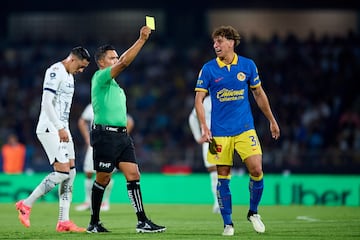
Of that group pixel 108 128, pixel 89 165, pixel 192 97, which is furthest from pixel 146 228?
pixel 192 97

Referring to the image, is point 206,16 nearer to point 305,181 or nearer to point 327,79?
point 327,79

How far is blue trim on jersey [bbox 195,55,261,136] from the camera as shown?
11742 millimetres

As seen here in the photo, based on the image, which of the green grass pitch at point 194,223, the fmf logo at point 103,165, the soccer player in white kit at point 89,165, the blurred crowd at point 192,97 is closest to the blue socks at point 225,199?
the green grass pitch at point 194,223

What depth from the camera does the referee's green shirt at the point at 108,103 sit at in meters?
12.1

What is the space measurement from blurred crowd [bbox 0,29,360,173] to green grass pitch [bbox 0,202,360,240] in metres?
6.86

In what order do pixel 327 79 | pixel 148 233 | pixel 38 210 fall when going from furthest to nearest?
pixel 327 79 < pixel 38 210 < pixel 148 233

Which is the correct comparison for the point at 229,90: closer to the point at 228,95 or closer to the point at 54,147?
the point at 228,95

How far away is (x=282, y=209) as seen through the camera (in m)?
18.6

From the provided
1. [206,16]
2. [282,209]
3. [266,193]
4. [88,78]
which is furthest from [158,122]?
[282,209]

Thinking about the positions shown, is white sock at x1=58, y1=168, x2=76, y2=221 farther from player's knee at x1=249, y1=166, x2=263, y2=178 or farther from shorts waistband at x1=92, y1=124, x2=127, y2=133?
player's knee at x1=249, y1=166, x2=263, y2=178

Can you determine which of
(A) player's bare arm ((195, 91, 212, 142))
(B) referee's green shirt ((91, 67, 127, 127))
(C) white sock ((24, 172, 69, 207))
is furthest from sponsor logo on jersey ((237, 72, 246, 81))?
(C) white sock ((24, 172, 69, 207))

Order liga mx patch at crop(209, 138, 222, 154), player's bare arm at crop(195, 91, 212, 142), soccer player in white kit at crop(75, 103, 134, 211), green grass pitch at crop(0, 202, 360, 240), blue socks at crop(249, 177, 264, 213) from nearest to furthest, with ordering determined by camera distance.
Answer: player's bare arm at crop(195, 91, 212, 142) → green grass pitch at crop(0, 202, 360, 240) → liga mx patch at crop(209, 138, 222, 154) → blue socks at crop(249, 177, 264, 213) → soccer player in white kit at crop(75, 103, 134, 211)

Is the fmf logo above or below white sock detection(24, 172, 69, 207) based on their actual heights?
above

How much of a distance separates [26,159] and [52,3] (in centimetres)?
870
